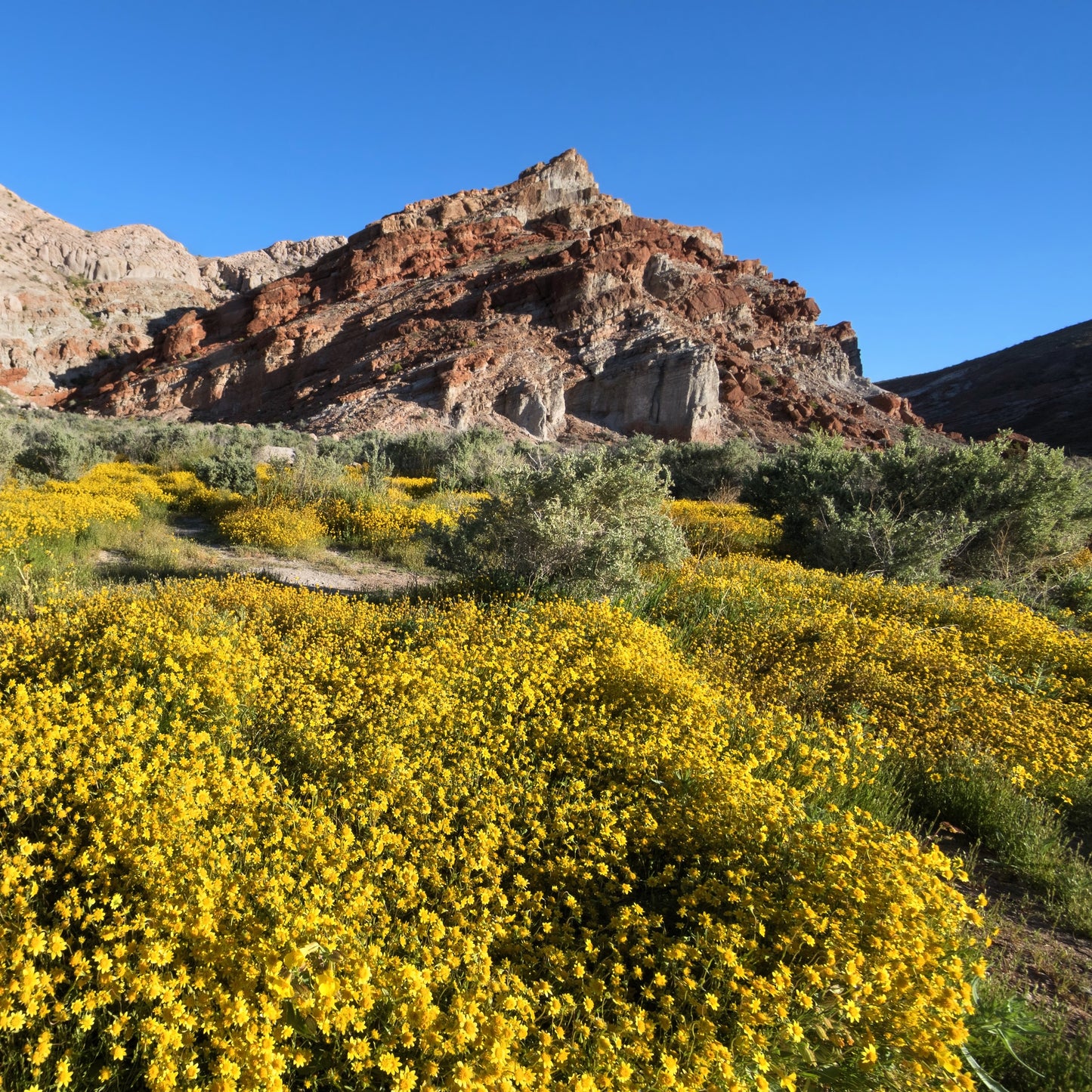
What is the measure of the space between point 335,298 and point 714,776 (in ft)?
180

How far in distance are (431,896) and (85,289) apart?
285 feet

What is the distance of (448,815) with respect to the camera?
2.62 meters

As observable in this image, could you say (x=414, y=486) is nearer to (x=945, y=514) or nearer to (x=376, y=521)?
(x=376, y=521)

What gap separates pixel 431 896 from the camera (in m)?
2.45

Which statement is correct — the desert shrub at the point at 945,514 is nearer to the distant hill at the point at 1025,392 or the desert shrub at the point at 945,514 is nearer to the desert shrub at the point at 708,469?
the desert shrub at the point at 708,469

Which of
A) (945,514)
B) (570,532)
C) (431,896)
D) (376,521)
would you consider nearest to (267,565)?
(376,521)

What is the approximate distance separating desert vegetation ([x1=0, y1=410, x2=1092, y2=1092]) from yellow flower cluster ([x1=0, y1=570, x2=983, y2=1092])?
2 centimetres

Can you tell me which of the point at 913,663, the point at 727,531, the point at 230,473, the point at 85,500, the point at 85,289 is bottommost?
the point at 913,663

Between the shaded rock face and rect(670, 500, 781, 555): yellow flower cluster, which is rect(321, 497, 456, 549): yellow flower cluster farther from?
the shaded rock face

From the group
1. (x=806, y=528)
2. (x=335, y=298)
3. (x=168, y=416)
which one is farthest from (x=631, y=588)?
(x=335, y=298)

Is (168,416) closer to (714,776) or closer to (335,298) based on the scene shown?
(335,298)

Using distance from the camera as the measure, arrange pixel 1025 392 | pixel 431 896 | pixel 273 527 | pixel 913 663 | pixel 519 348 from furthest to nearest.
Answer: pixel 1025 392 < pixel 519 348 < pixel 273 527 < pixel 913 663 < pixel 431 896

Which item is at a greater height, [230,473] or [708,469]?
[708,469]

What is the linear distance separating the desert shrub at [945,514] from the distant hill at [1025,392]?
1463 inches
